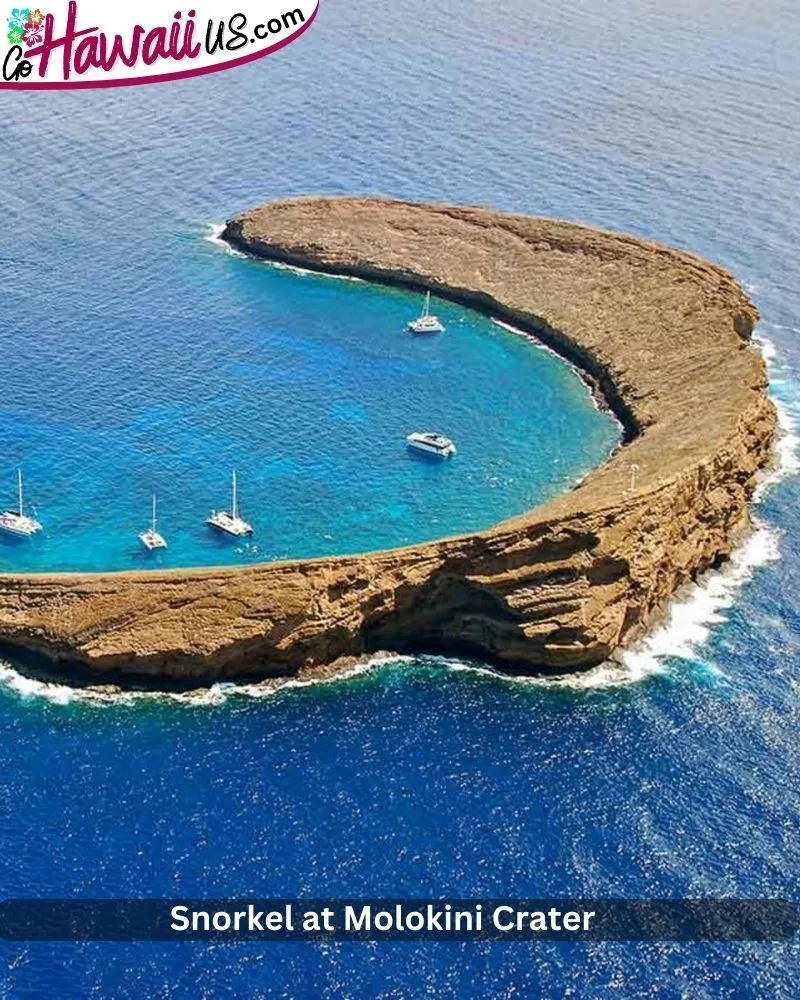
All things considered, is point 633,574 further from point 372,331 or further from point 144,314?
point 144,314

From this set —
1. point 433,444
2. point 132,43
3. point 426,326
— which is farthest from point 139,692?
point 132,43

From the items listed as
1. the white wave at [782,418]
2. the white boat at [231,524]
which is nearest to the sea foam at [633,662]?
the white wave at [782,418]

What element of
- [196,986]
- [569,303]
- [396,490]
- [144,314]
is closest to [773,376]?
[569,303]

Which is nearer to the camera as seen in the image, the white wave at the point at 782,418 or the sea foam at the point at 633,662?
the sea foam at the point at 633,662

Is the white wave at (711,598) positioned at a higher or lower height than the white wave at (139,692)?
higher

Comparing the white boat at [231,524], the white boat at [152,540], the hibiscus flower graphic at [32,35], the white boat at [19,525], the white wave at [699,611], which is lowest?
the white boat at [19,525]

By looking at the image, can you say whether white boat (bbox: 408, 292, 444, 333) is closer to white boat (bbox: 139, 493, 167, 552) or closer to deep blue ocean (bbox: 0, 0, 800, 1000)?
deep blue ocean (bbox: 0, 0, 800, 1000)

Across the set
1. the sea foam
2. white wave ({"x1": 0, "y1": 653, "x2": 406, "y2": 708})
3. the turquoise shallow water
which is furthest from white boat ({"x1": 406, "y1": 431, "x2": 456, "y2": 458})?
white wave ({"x1": 0, "y1": 653, "x2": 406, "y2": 708})

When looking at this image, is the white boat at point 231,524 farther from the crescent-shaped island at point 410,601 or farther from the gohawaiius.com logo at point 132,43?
the gohawaiius.com logo at point 132,43
